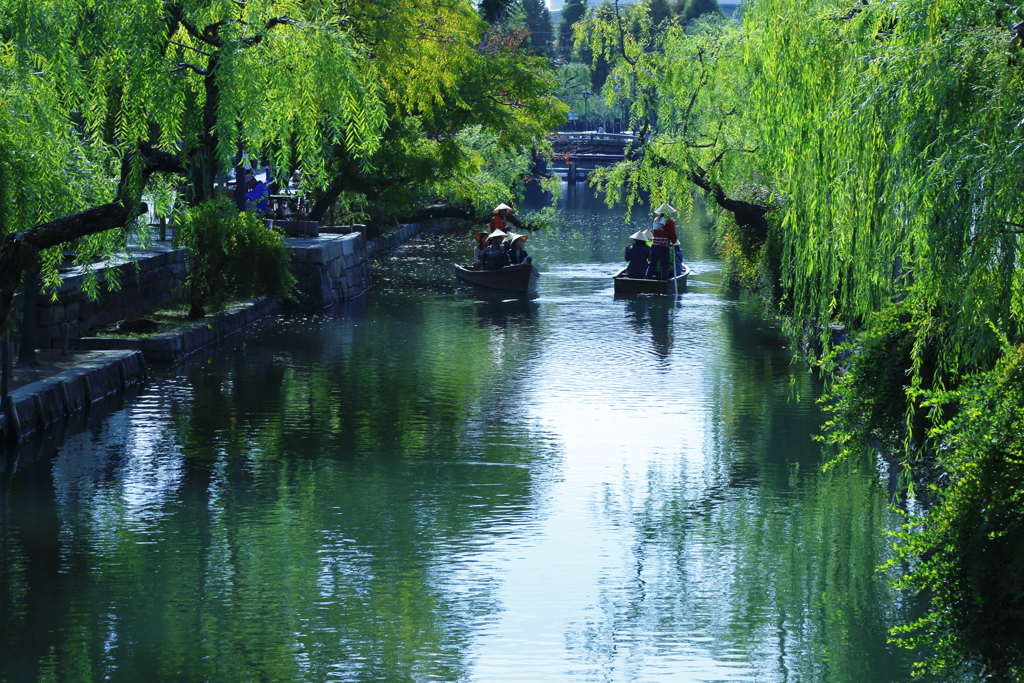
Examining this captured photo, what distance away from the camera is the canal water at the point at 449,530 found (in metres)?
8.87

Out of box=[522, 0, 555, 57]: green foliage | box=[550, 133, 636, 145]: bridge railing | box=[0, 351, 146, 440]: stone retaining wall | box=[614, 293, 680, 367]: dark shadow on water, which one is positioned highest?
box=[522, 0, 555, 57]: green foliage

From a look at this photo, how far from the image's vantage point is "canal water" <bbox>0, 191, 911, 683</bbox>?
8.87m

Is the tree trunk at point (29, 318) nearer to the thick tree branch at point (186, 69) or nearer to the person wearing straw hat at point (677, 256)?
the thick tree branch at point (186, 69)

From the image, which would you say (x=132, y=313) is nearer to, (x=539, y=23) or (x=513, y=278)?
(x=513, y=278)

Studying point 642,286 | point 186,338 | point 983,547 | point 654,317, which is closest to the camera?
point 983,547

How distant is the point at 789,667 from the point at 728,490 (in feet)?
15.0

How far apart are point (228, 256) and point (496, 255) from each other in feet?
31.6

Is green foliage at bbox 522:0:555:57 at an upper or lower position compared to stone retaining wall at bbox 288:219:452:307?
upper

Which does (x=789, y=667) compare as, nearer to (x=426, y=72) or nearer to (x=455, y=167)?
(x=426, y=72)

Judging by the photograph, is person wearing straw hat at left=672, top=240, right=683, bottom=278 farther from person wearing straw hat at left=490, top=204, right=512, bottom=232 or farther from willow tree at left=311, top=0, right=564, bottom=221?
willow tree at left=311, top=0, right=564, bottom=221

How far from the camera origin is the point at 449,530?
11711mm

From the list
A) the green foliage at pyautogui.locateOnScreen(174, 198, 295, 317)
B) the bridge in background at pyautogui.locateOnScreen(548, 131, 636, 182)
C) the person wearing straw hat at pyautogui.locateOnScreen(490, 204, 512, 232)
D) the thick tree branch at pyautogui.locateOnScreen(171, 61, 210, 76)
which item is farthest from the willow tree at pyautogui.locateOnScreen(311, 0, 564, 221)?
the bridge in background at pyautogui.locateOnScreen(548, 131, 636, 182)

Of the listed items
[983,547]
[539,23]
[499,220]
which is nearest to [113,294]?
[499,220]

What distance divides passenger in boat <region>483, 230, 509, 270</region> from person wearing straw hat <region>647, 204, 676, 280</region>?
3.30 metres
